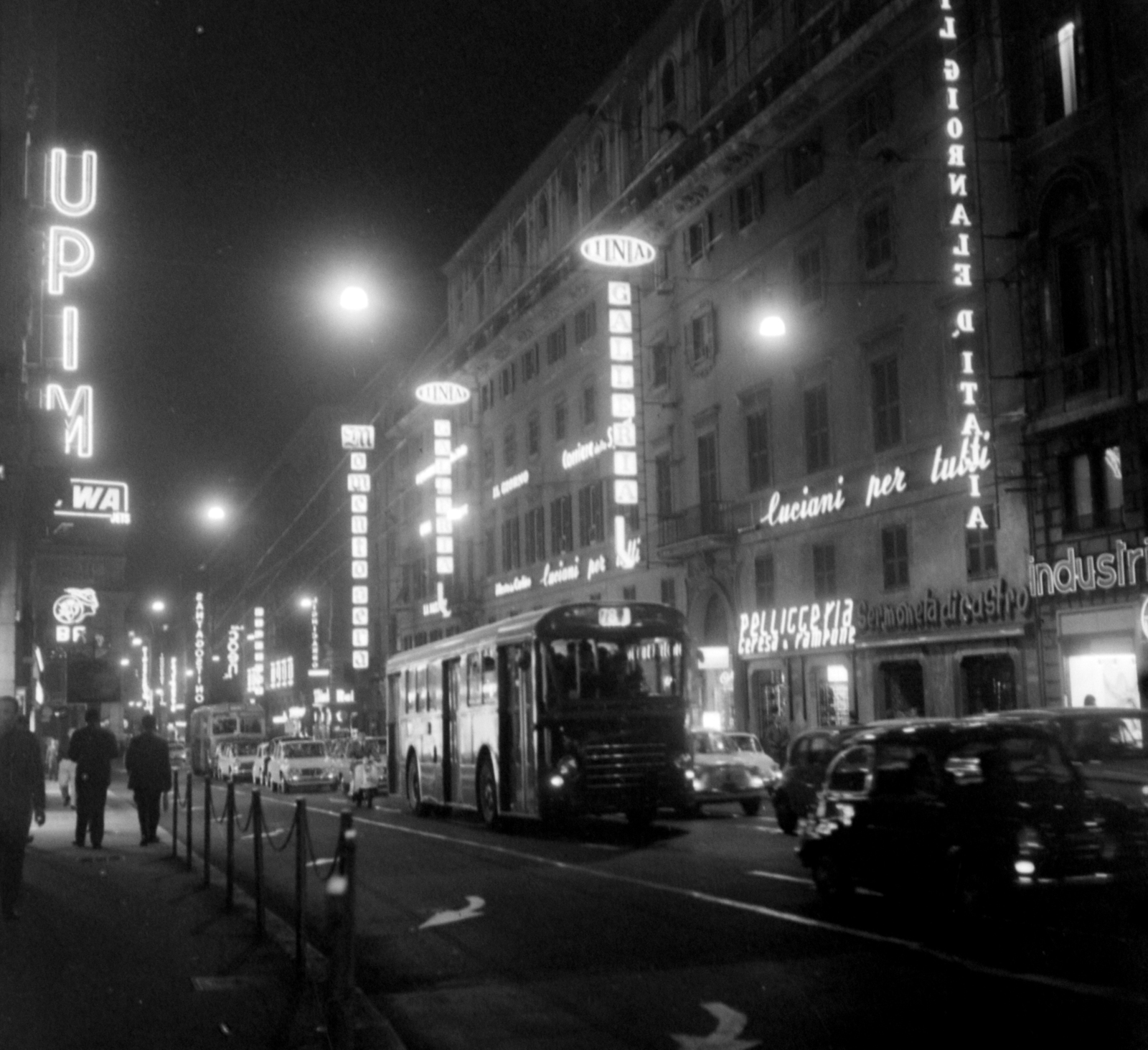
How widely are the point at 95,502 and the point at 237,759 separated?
11.5m

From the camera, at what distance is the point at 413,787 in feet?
97.7

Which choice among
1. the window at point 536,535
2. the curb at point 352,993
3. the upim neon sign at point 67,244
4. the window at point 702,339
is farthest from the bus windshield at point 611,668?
the window at point 536,535

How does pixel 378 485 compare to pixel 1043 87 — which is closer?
pixel 1043 87

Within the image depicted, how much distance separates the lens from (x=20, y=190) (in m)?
32.3

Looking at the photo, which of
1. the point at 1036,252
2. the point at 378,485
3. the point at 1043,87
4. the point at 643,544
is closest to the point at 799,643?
the point at 643,544

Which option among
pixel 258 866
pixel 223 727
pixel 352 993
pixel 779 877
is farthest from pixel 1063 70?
pixel 223 727

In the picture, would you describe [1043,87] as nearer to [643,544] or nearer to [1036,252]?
[1036,252]

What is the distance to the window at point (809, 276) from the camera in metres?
37.1

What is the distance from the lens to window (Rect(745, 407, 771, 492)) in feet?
130

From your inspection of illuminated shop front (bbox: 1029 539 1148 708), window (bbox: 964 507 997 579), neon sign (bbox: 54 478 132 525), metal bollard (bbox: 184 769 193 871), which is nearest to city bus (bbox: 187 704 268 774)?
neon sign (bbox: 54 478 132 525)

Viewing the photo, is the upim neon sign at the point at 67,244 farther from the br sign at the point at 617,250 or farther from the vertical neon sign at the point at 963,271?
the vertical neon sign at the point at 963,271

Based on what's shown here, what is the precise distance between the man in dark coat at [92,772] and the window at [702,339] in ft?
81.5

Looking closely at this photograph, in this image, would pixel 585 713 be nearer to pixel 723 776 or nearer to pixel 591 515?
pixel 723 776

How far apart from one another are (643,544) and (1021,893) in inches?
1355
